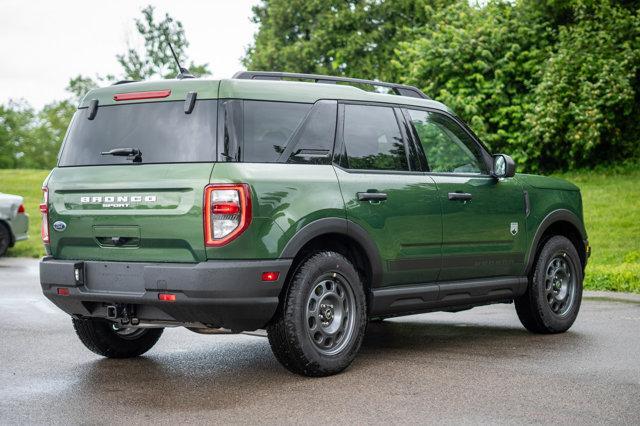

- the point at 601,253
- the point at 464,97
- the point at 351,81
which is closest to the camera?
the point at 351,81

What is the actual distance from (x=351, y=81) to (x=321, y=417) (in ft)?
9.94

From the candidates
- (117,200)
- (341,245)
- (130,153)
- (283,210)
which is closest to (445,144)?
(341,245)

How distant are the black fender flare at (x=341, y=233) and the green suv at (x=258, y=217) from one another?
11mm

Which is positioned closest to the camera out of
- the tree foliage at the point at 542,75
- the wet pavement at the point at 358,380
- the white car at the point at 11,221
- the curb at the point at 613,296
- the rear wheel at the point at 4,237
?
the wet pavement at the point at 358,380

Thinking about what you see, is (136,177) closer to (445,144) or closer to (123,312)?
(123,312)

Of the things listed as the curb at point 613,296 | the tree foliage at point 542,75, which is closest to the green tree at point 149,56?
the tree foliage at point 542,75

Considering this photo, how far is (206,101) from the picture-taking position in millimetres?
6504

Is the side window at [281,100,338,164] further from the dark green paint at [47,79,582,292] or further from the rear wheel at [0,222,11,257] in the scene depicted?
the rear wheel at [0,222,11,257]

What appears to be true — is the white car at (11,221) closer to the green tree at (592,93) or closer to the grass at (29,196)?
the grass at (29,196)

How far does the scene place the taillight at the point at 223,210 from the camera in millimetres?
6215

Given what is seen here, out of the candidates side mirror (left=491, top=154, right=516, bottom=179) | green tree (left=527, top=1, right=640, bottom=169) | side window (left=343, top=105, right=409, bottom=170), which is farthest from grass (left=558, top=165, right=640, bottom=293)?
side window (left=343, top=105, right=409, bottom=170)

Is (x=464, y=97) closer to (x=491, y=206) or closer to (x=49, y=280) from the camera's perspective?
(x=491, y=206)

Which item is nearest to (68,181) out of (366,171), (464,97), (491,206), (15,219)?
(366,171)

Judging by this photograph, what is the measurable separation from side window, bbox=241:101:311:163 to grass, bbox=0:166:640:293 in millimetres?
7043
